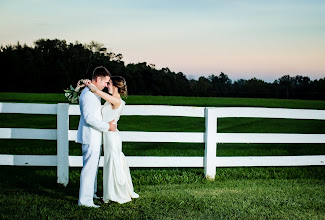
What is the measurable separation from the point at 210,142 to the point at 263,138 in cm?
126

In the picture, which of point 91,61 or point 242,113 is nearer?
point 242,113

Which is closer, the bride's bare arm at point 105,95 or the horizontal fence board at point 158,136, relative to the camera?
the bride's bare arm at point 105,95

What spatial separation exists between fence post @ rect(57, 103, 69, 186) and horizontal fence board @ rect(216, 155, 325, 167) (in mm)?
2972

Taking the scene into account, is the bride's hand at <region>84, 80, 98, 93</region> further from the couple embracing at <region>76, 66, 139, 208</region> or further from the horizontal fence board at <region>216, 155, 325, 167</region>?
the horizontal fence board at <region>216, 155, 325, 167</region>

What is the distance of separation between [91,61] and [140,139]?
82.7m

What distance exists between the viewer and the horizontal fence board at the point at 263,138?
8.20 metres

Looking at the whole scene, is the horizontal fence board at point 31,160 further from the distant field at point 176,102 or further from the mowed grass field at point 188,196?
the distant field at point 176,102

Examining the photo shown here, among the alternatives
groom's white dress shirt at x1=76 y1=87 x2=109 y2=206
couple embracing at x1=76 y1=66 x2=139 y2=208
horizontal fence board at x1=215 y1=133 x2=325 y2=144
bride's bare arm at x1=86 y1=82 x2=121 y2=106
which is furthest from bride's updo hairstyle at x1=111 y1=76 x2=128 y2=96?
horizontal fence board at x1=215 y1=133 x2=325 y2=144

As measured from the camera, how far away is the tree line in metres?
77.5

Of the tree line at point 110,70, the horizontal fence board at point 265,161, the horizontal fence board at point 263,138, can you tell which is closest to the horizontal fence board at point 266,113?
the horizontal fence board at point 263,138

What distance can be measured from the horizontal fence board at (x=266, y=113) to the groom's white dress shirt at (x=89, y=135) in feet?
9.51

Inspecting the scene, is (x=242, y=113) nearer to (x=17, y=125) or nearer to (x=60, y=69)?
(x=17, y=125)

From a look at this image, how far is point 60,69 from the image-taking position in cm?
7931

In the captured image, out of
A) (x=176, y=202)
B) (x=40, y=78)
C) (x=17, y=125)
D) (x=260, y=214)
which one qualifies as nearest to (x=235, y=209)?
(x=260, y=214)
